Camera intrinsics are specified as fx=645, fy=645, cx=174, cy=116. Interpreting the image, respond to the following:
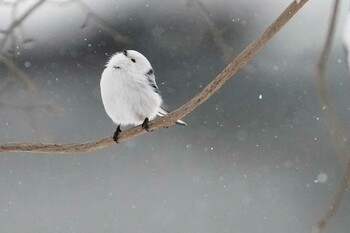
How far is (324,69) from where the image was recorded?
35.0 inches

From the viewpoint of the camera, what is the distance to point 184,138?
23.6ft

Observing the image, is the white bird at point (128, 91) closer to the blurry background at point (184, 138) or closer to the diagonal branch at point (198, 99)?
the diagonal branch at point (198, 99)

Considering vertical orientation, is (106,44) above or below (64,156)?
above

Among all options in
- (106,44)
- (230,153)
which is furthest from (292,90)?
(106,44)

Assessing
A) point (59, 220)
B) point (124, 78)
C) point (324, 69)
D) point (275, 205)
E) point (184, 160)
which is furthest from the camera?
point (184, 160)

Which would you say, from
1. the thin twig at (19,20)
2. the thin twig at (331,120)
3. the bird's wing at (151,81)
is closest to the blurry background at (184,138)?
the bird's wing at (151,81)

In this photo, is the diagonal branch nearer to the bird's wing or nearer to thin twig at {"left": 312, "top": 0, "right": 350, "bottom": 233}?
thin twig at {"left": 312, "top": 0, "right": 350, "bottom": 233}

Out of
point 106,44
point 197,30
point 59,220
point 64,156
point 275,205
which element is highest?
point 197,30

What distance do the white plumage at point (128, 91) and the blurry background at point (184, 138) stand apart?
11.7ft

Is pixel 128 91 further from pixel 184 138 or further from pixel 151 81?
pixel 184 138

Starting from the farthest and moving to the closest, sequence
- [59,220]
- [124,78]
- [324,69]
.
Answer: [59,220]
[124,78]
[324,69]

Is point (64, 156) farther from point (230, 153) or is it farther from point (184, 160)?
point (230, 153)

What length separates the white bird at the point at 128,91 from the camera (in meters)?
1.86

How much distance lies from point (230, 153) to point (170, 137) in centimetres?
70
